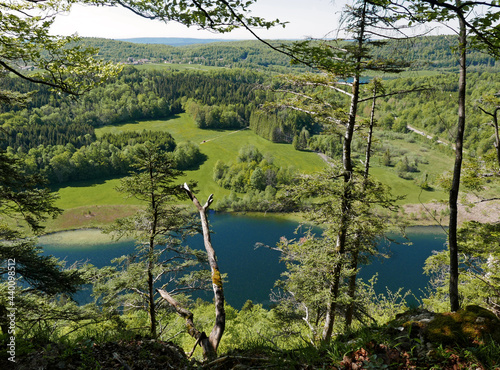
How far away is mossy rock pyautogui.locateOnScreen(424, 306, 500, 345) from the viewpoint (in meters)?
3.81

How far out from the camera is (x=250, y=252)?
168 ft

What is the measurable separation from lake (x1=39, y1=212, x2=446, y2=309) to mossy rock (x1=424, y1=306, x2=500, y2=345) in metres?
33.1

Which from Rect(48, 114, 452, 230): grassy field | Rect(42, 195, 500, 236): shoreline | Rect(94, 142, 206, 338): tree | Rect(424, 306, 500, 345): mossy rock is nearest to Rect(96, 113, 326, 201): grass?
Rect(48, 114, 452, 230): grassy field

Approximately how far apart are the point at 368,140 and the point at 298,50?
9.81 m

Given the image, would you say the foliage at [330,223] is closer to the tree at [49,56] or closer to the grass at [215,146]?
the tree at [49,56]

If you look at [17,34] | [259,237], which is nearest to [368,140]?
[17,34]

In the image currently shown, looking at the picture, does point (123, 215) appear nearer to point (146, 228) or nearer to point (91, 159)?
point (91, 159)

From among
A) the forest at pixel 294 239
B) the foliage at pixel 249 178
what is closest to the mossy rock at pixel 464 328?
the forest at pixel 294 239

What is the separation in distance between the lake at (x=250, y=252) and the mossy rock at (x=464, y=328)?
33.1 m

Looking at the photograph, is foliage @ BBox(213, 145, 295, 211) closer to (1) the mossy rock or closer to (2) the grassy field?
(2) the grassy field

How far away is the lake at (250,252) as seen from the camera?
4056cm

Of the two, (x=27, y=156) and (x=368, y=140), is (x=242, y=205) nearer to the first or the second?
(x=368, y=140)

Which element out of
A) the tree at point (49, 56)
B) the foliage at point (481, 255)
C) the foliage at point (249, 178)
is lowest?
the foliage at point (249, 178)

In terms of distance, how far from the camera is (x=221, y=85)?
15788 cm
